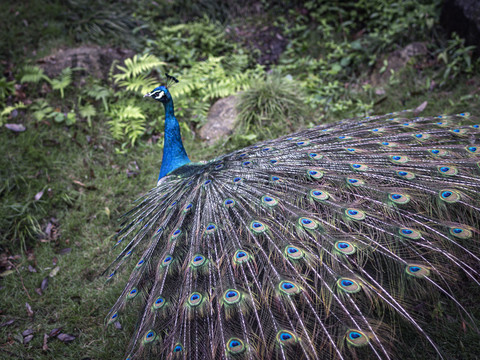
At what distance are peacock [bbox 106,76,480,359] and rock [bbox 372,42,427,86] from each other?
307 centimetres

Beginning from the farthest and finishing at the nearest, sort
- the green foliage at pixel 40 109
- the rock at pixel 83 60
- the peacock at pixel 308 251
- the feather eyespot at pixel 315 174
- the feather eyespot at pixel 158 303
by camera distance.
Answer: the rock at pixel 83 60 < the green foliage at pixel 40 109 < the feather eyespot at pixel 315 174 < the feather eyespot at pixel 158 303 < the peacock at pixel 308 251

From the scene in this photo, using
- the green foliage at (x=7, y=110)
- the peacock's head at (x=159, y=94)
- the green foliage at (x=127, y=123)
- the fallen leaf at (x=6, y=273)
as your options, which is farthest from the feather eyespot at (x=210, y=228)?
the green foliage at (x=7, y=110)

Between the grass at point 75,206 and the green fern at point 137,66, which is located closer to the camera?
the grass at point 75,206

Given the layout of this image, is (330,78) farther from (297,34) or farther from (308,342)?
(308,342)

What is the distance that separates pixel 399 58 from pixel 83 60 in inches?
193

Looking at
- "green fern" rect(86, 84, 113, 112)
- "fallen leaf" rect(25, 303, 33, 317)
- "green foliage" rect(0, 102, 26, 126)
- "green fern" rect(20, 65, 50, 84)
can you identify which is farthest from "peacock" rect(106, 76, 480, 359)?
"green fern" rect(20, 65, 50, 84)

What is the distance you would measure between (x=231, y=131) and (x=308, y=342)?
12.2 feet

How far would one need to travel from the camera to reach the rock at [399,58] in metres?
5.46

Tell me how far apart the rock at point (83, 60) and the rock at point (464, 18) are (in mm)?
4948

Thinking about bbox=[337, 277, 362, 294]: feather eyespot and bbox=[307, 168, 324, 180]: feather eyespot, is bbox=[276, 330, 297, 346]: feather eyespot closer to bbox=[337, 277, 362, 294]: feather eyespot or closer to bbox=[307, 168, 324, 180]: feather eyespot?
bbox=[337, 277, 362, 294]: feather eyespot

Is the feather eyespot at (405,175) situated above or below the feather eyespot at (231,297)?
above

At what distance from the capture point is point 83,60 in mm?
5676

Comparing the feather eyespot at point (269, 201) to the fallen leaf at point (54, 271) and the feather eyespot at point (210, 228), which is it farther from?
the fallen leaf at point (54, 271)

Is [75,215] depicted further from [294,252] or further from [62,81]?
[294,252]
